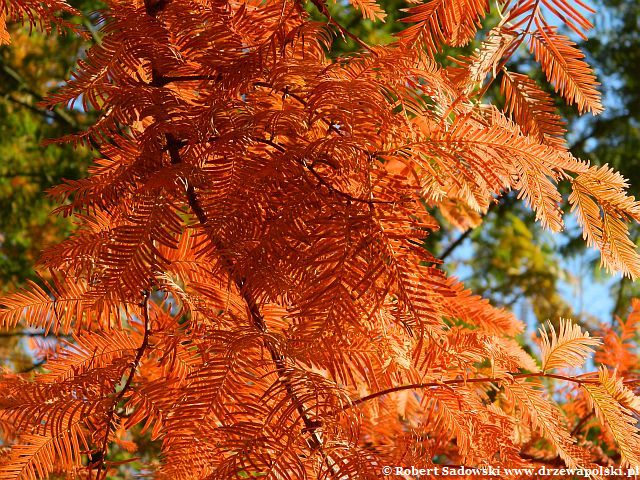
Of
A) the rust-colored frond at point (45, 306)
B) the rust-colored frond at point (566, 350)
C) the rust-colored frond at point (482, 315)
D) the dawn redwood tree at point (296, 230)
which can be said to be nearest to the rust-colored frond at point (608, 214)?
the dawn redwood tree at point (296, 230)

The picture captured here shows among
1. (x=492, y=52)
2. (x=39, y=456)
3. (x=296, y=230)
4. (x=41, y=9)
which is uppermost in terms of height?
(x=41, y=9)

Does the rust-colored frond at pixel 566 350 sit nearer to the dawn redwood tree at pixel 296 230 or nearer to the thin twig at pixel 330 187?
the dawn redwood tree at pixel 296 230

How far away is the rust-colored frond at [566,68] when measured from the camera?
2.08ft

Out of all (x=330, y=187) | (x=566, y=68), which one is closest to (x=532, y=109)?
(x=566, y=68)

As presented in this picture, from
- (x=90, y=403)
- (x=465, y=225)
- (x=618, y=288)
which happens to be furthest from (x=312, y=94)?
(x=618, y=288)

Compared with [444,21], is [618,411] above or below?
below

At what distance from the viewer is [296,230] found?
605 mm

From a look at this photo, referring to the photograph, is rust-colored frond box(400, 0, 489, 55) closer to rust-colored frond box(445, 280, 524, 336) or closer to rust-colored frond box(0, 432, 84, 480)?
rust-colored frond box(445, 280, 524, 336)

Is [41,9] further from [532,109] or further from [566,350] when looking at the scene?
[566,350]

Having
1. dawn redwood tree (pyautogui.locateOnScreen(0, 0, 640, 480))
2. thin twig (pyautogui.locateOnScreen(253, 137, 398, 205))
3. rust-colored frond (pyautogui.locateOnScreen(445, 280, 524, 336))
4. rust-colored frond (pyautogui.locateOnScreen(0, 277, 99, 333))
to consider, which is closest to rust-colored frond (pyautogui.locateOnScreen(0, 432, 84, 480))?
dawn redwood tree (pyautogui.locateOnScreen(0, 0, 640, 480))

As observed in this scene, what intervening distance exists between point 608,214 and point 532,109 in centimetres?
13

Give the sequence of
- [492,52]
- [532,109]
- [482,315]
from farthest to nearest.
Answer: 1. [482,315]
2. [532,109]
3. [492,52]

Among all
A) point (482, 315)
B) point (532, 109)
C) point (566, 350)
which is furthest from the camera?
point (482, 315)

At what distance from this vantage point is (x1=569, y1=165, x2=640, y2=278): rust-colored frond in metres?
0.69
